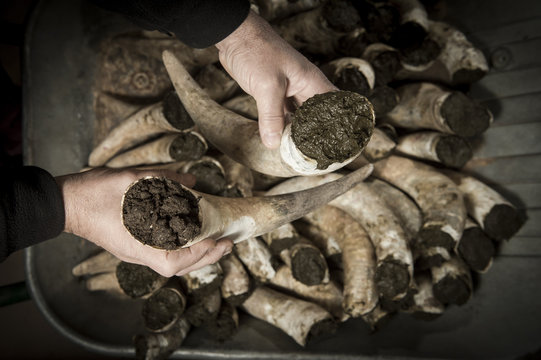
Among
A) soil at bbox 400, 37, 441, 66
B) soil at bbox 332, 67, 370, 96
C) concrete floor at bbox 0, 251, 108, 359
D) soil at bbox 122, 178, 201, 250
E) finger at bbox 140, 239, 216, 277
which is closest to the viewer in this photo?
soil at bbox 122, 178, 201, 250

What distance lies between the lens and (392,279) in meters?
1.57

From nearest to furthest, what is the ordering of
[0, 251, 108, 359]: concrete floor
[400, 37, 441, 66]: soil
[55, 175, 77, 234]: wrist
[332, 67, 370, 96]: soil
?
[55, 175, 77, 234]: wrist → [332, 67, 370, 96]: soil → [400, 37, 441, 66]: soil → [0, 251, 108, 359]: concrete floor

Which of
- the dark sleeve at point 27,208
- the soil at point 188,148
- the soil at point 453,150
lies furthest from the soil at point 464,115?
the dark sleeve at point 27,208

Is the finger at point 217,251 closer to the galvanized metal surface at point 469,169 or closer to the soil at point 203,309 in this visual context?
the soil at point 203,309

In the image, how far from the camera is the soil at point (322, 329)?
171cm

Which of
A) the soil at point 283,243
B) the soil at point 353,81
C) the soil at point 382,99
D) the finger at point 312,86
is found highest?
the finger at point 312,86

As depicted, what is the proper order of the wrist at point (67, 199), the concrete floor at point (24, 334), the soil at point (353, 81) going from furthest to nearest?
the concrete floor at point (24, 334)
the soil at point (353, 81)
the wrist at point (67, 199)

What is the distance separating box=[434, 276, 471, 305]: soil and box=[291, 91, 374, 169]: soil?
1.12 metres

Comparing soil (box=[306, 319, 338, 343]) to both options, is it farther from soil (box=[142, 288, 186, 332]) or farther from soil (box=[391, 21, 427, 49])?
soil (box=[391, 21, 427, 49])

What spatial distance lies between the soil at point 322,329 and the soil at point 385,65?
1195mm

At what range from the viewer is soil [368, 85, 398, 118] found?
5.58 feet

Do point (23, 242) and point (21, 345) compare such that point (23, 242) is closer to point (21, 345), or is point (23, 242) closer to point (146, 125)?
point (146, 125)

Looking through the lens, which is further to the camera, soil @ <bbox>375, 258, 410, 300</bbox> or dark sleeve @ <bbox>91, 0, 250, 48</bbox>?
soil @ <bbox>375, 258, 410, 300</bbox>

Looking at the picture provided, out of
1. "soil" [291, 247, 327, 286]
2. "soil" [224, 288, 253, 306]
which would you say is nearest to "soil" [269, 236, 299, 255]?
"soil" [291, 247, 327, 286]
